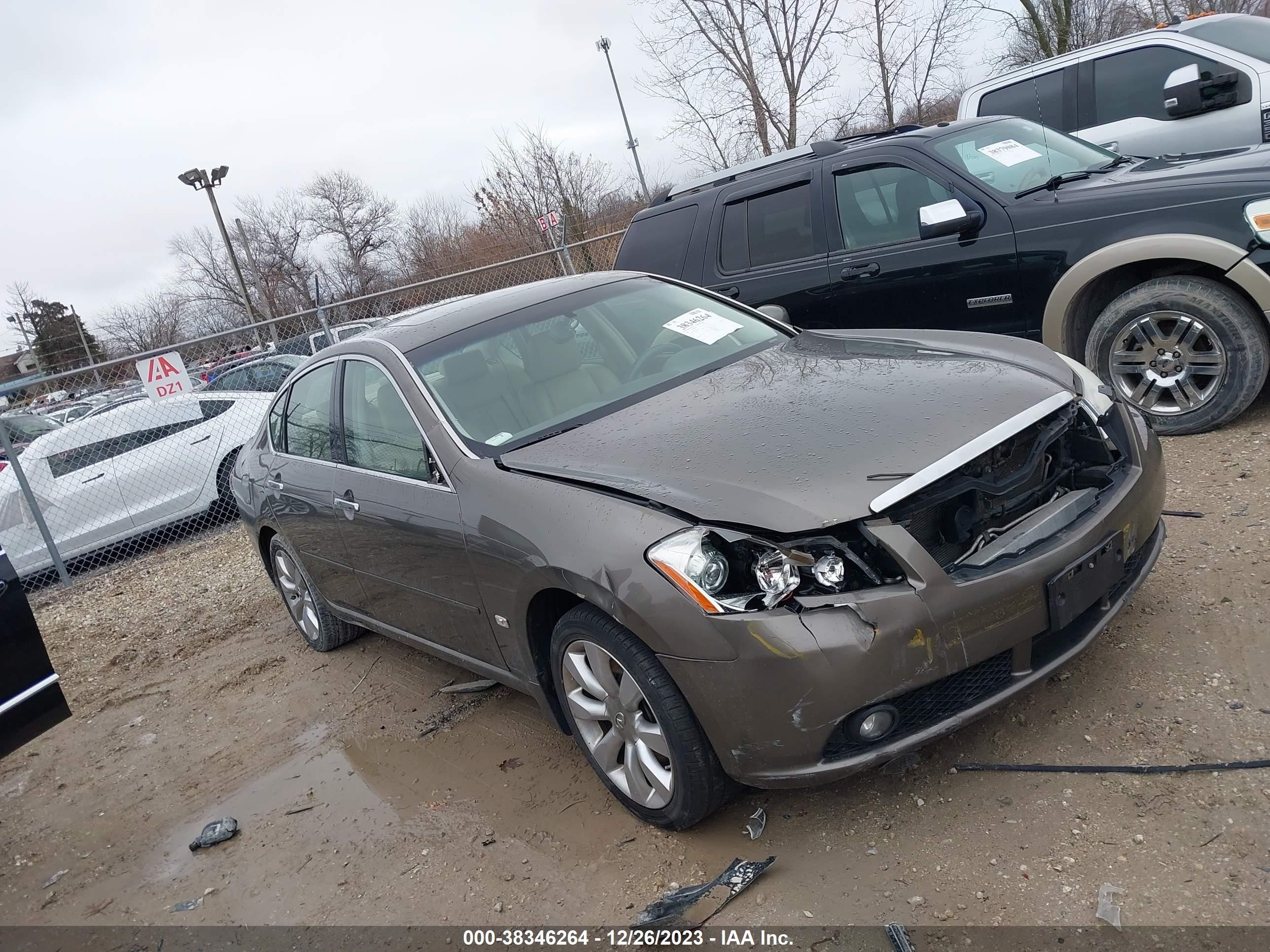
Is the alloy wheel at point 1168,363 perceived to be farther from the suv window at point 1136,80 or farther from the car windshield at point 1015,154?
the suv window at point 1136,80

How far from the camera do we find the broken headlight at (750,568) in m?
2.49

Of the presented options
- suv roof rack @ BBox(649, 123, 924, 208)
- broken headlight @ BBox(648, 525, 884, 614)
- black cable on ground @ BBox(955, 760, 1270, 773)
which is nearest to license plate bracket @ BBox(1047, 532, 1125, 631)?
black cable on ground @ BBox(955, 760, 1270, 773)

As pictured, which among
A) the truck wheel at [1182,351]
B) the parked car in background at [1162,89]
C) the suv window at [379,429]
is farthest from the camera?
the parked car in background at [1162,89]

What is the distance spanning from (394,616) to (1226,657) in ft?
10.5

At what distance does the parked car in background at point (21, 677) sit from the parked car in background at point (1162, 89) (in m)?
8.01

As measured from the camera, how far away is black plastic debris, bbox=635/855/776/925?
102 inches

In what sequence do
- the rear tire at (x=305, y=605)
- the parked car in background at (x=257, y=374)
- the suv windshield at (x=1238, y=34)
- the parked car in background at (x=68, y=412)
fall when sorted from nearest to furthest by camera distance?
the rear tire at (x=305, y=605), the suv windshield at (x=1238, y=34), the parked car in background at (x=257, y=374), the parked car in background at (x=68, y=412)

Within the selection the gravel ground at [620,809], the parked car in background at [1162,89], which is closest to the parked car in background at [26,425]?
the gravel ground at [620,809]

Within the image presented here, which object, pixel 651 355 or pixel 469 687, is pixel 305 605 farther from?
pixel 651 355

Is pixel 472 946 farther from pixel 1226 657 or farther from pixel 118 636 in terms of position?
pixel 118 636

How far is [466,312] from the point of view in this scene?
421 centimetres

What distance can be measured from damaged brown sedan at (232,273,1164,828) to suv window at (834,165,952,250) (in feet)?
6.76

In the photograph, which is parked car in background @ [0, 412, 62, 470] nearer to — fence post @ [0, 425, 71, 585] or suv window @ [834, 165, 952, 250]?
fence post @ [0, 425, 71, 585]

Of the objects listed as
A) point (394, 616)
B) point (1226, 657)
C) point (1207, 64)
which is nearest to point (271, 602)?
point (394, 616)
